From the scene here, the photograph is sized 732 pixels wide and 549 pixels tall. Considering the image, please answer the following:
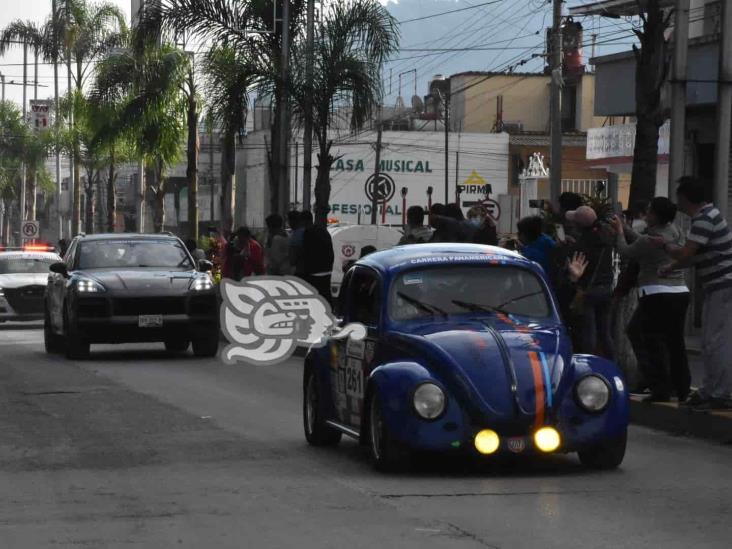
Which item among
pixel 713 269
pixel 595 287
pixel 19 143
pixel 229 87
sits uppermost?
pixel 229 87

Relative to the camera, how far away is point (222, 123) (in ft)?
106

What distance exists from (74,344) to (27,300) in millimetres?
13412

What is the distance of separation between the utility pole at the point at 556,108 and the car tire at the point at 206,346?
13857 mm

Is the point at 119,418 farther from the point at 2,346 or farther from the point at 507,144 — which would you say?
the point at 507,144

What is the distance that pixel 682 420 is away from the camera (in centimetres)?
1323

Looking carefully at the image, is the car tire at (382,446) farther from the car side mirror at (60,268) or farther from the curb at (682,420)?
the car side mirror at (60,268)

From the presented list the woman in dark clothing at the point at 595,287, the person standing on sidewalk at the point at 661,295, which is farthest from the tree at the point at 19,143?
the person standing on sidewalk at the point at 661,295

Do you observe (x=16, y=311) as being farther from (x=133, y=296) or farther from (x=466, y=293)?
(x=466, y=293)

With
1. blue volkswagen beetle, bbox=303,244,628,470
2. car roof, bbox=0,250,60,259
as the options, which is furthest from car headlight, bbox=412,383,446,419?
car roof, bbox=0,250,60,259

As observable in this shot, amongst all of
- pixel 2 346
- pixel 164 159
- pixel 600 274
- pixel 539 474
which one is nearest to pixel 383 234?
pixel 164 159

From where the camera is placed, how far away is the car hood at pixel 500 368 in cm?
1004

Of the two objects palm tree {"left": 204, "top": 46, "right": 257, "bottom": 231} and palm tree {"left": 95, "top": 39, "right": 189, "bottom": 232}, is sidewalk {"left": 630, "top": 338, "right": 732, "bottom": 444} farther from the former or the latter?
palm tree {"left": 95, "top": 39, "right": 189, "bottom": 232}

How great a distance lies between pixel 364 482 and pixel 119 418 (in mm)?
4547
